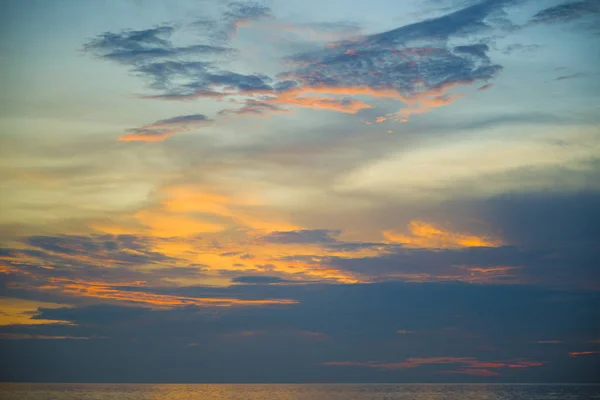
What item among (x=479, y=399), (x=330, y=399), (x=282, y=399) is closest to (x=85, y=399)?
(x=282, y=399)

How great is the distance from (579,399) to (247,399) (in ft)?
272

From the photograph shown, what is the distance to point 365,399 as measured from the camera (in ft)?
581

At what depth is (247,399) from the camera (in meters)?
178

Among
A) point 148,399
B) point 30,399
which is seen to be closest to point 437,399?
point 148,399

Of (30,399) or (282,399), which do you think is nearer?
(30,399)

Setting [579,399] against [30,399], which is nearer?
[30,399]

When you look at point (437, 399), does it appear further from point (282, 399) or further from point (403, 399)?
point (282, 399)

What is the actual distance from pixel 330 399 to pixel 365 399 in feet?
34.8

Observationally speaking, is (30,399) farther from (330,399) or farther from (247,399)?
(330,399)

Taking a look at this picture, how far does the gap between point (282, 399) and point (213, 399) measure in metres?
18.8

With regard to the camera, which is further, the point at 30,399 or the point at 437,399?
the point at 437,399

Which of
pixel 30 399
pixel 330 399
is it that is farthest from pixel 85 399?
pixel 330 399

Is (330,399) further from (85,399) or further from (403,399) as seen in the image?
(85,399)

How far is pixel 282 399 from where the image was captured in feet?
577
